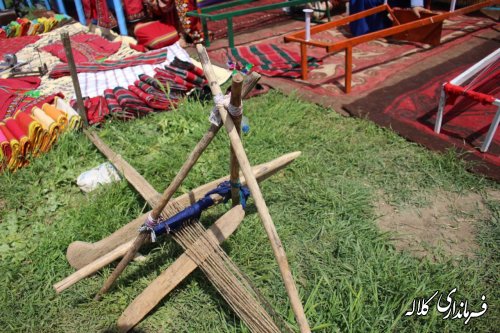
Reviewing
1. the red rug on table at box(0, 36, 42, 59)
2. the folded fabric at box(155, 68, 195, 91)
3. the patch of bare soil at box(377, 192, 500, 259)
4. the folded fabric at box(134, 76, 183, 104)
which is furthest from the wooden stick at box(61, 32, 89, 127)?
the red rug on table at box(0, 36, 42, 59)

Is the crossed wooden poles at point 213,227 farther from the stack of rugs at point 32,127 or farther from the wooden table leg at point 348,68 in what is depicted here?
the wooden table leg at point 348,68

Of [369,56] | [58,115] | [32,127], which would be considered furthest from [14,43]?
[369,56]

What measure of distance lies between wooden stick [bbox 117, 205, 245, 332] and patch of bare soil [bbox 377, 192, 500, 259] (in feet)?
3.87

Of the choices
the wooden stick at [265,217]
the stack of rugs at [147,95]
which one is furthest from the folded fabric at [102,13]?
the wooden stick at [265,217]

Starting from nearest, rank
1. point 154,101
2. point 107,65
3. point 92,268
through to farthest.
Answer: point 92,268 < point 154,101 < point 107,65

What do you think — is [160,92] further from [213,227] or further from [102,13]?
[102,13]

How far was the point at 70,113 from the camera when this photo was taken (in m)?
3.77

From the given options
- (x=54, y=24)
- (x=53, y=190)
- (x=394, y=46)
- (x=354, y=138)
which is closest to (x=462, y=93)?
(x=354, y=138)

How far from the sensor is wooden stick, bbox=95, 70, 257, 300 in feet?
5.54

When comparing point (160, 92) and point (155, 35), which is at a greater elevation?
point (155, 35)

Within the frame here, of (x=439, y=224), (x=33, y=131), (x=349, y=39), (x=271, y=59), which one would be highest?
(x=349, y=39)

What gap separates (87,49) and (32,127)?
10.9 feet

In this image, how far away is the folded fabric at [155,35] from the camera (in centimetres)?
614

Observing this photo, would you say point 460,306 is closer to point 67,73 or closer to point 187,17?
point 67,73
